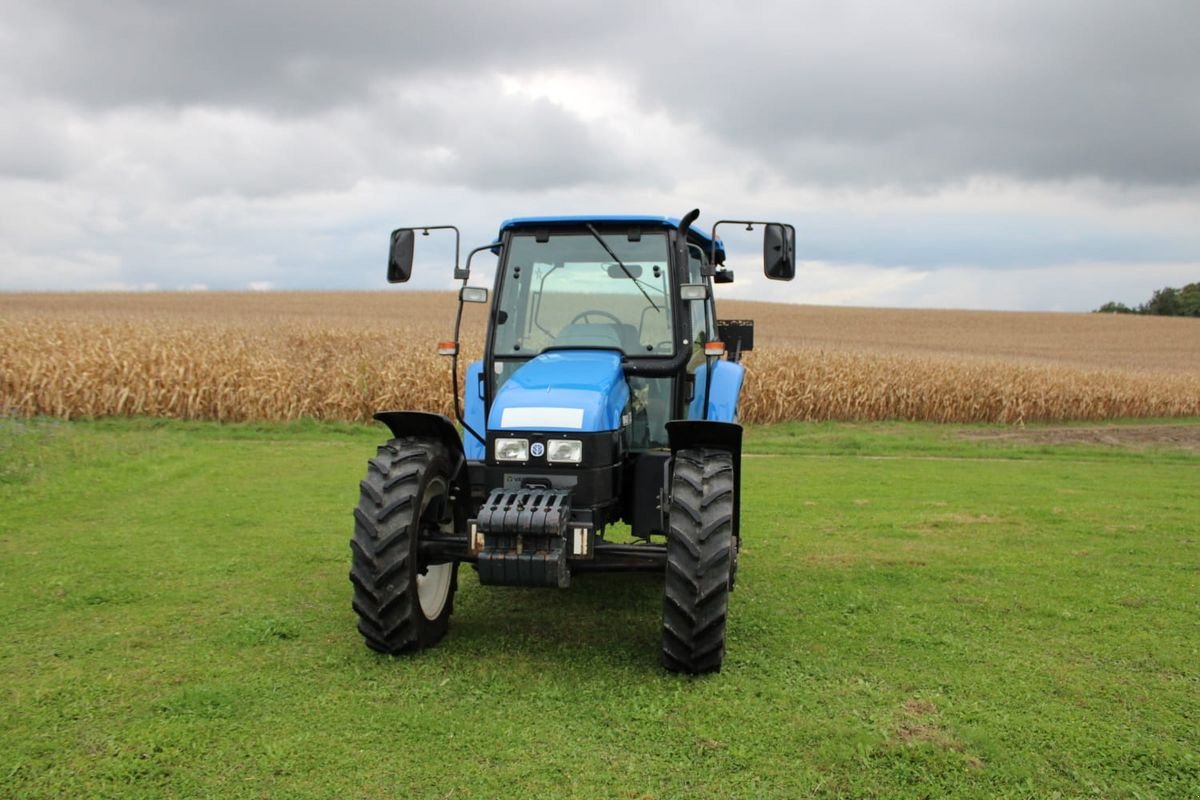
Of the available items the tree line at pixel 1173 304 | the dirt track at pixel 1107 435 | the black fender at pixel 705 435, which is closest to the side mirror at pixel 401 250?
A: the black fender at pixel 705 435

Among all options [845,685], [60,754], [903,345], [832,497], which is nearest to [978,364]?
[903,345]

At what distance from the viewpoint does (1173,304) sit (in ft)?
190

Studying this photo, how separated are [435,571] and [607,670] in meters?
1.16

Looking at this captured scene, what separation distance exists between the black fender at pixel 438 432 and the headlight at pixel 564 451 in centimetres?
60

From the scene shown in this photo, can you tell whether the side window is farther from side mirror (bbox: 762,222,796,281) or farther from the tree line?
the tree line

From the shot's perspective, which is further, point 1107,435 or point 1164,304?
point 1164,304

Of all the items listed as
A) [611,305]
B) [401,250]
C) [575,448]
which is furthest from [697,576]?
[401,250]

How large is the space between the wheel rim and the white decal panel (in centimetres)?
56

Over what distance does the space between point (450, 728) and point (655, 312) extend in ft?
8.61

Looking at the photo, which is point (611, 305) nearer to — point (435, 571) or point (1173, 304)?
point (435, 571)

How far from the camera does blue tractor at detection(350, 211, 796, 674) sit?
14.8 feet

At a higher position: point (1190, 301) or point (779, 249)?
point (1190, 301)

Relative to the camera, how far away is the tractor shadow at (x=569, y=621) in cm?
498

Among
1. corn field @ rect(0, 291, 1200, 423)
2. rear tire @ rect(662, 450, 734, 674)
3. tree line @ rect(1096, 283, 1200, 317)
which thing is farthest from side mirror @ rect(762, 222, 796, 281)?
tree line @ rect(1096, 283, 1200, 317)
